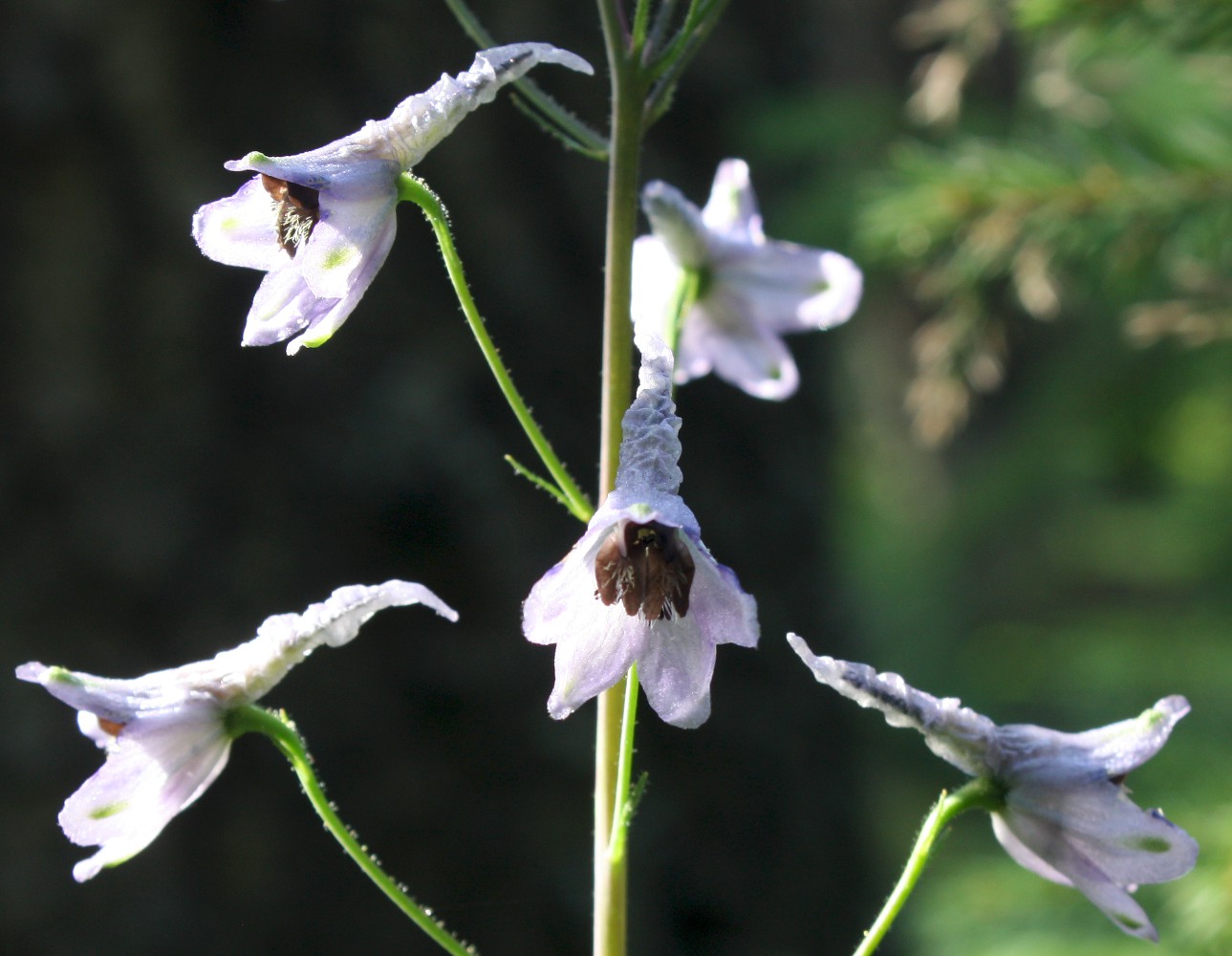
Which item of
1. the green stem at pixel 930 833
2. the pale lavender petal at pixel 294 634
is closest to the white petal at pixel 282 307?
the pale lavender petal at pixel 294 634

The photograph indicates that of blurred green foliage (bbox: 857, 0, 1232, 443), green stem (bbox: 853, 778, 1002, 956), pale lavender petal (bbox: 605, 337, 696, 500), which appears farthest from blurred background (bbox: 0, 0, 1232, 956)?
pale lavender petal (bbox: 605, 337, 696, 500)

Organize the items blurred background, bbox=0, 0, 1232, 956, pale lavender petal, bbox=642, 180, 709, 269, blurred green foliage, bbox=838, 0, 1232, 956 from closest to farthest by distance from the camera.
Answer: pale lavender petal, bbox=642, 180, 709, 269 < blurred green foliage, bbox=838, 0, 1232, 956 < blurred background, bbox=0, 0, 1232, 956

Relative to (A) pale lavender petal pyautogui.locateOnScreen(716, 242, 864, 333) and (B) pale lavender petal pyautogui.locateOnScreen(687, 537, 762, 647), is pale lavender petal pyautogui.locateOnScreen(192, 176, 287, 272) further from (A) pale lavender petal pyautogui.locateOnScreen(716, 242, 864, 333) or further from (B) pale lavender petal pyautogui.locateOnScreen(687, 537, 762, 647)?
(A) pale lavender petal pyautogui.locateOnScreen(716, 242, 864, 333)

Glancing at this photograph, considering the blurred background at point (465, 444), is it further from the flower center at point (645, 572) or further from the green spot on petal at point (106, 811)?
the green spot on petal at point (106, 811)

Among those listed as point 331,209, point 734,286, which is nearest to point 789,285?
point 734,286

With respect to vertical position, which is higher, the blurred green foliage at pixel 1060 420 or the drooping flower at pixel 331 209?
the drooping flower at pixel 331 209
